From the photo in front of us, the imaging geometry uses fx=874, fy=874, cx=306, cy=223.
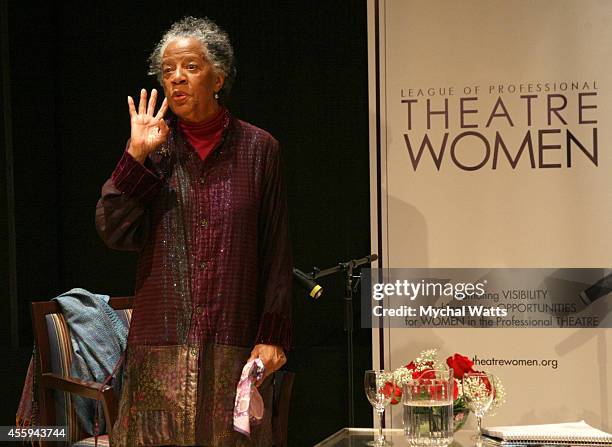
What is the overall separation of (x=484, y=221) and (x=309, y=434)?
4.20ft

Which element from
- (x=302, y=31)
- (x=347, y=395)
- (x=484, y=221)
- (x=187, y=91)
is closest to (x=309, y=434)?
(x=347, y=395)

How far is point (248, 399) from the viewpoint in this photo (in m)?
2.07

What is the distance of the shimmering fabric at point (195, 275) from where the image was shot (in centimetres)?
211

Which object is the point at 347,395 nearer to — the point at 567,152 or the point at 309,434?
the point at 309,434

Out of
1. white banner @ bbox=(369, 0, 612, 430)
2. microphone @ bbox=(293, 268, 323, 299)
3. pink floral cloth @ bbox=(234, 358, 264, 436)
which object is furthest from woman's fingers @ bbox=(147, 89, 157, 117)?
white banner @ bbox=(369, 0, 612, 430)

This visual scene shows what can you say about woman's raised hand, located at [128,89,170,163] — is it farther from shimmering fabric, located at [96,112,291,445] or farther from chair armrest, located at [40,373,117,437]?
chair armrest, located at [40,373,117,437]

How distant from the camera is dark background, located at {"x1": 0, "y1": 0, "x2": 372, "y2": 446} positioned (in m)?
4.19

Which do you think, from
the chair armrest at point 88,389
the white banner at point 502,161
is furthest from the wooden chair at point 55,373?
the white banner at point 502,161

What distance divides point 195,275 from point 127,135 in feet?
8.15

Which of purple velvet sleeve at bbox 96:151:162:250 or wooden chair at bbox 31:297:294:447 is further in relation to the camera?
wooden chair at bbox 31:297:294:447

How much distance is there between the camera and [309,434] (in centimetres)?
408

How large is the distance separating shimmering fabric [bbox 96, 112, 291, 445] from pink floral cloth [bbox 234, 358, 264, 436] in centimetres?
4

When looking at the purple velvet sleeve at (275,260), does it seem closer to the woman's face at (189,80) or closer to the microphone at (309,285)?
the woman's face at (189,80)

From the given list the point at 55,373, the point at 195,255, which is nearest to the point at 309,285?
the point at 55,373
